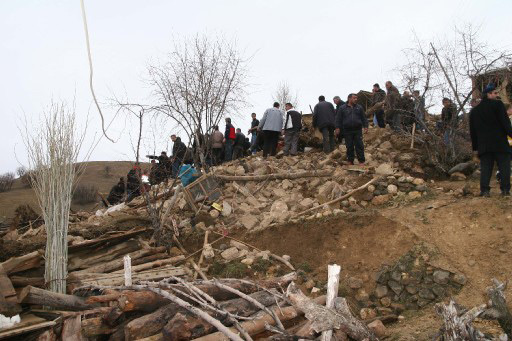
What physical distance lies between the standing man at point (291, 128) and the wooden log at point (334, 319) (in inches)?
306

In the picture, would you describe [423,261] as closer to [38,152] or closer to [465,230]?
[465,230]

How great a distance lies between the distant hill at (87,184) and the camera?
73.1 ft

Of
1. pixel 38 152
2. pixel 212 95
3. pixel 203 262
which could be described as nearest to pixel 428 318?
pixel 203 262

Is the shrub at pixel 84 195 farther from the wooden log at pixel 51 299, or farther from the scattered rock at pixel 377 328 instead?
the scattered rock at pixel 377 328

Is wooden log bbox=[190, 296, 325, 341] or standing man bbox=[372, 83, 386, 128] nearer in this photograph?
wooden log bbox=[190, 296, 325, 341]

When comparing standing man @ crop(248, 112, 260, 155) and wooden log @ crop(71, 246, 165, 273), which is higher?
standing man @ crop(248, 112, 260, 155)

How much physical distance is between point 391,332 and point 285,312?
150 cm

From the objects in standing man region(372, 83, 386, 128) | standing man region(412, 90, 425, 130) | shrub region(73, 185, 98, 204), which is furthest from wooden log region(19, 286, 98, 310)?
shrub region(73, 185, 98, 204)

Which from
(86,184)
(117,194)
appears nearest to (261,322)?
(117,194)

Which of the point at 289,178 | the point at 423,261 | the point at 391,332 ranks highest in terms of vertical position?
the point at 289,178

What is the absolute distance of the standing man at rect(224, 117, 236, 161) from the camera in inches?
512

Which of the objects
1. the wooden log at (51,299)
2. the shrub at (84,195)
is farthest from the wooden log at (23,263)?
the shrub at (84,195)

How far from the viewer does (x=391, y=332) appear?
4.70m

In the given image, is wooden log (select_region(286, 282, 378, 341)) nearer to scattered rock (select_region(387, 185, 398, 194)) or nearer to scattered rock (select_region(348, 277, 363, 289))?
scattered rock (select_region(348, 277, 363, 289))
